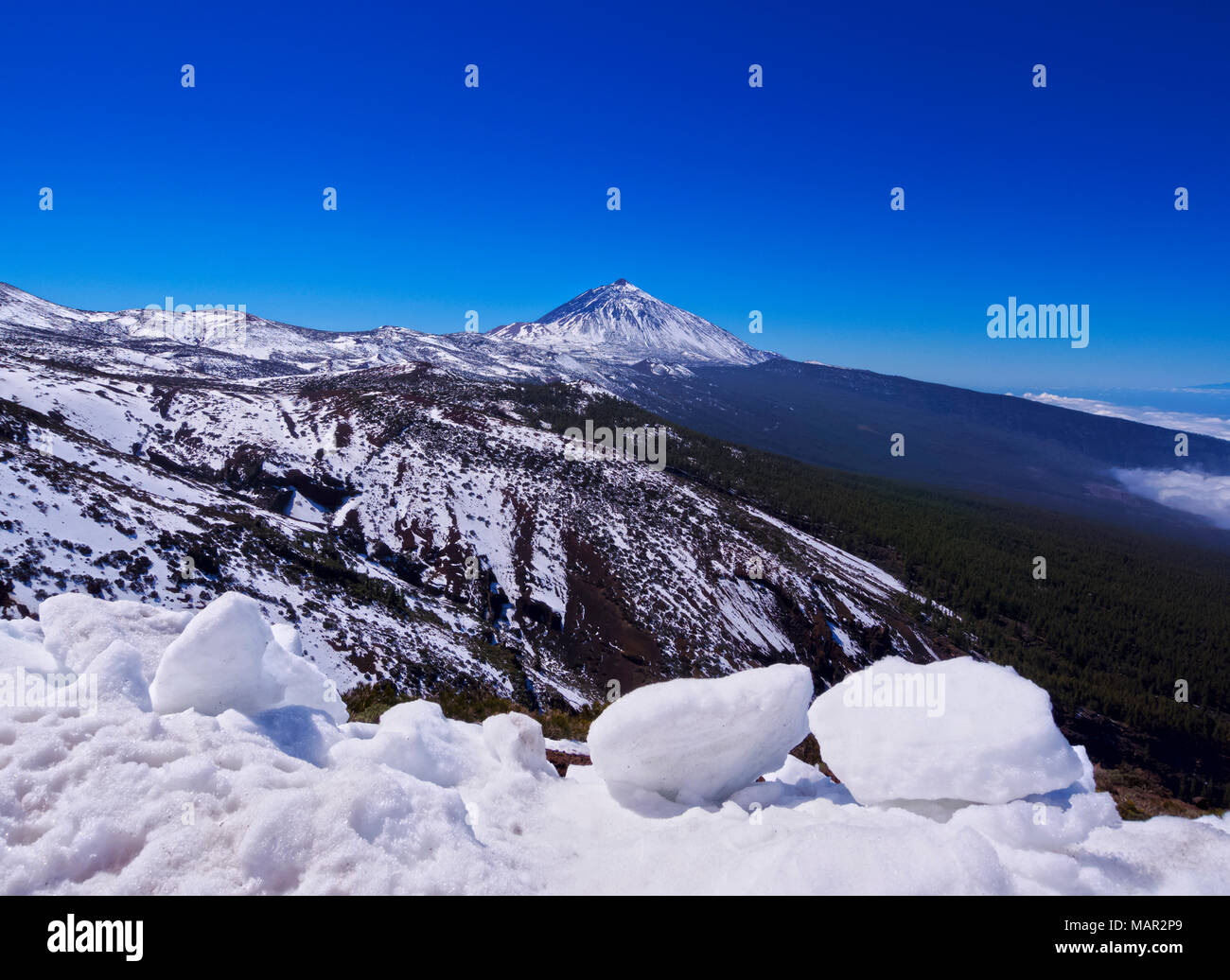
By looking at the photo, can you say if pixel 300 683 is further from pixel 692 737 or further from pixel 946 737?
pixel 946 737

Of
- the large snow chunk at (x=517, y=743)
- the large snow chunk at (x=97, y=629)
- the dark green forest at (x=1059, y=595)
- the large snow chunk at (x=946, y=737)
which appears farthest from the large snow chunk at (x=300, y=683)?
the dark green forest at (x=1059, y=595)

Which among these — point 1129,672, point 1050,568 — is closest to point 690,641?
point 1129,672

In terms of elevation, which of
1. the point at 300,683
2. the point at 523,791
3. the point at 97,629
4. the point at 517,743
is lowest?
the point at 523,791

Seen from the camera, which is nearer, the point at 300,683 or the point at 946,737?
the point at 946,737

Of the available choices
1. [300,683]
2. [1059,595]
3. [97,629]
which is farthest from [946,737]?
[1059,595]

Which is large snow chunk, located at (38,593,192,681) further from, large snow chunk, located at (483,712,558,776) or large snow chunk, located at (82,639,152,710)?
large snow chunk, located at (483,712,558,776)

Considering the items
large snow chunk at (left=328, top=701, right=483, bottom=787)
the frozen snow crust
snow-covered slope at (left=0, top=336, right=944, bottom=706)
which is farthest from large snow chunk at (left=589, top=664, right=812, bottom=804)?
snow-covered slope at (left=0, top=336, right=944, bottom=706)
